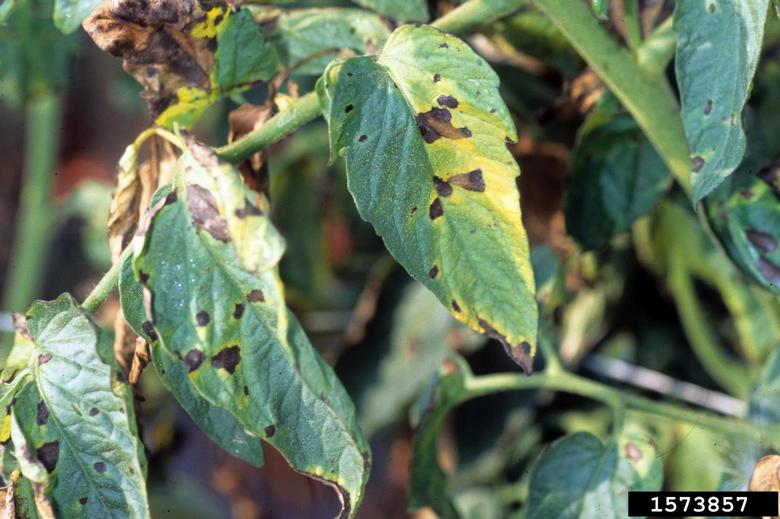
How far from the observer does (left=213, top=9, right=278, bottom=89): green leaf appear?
57cm

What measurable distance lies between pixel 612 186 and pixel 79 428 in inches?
19.3

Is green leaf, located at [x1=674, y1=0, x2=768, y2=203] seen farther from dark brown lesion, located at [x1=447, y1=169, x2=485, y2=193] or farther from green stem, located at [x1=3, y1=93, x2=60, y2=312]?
green stem, located at [x1=3, y1=93, x2=60, y2=312]

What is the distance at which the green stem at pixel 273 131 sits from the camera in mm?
528

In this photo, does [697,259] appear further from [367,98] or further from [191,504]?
[191,504]

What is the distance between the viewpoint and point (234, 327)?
1.59ft

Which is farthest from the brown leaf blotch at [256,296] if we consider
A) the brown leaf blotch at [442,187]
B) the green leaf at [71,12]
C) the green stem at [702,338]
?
the green stem at [702,338]

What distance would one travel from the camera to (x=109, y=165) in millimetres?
2061

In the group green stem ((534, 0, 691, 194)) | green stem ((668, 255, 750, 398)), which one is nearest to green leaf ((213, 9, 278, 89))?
green stem ((534, 0, 691, 194))

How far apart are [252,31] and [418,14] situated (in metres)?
0.15

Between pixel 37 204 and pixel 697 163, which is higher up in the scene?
pixel 697 163

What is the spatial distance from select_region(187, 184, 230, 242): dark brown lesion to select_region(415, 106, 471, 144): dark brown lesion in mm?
128

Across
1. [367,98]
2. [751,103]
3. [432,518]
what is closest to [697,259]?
[751,103]

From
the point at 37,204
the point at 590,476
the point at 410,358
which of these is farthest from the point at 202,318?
the point at 37,204

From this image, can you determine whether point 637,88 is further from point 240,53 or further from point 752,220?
point 240,53
